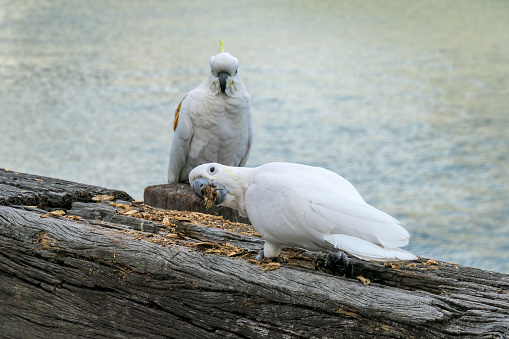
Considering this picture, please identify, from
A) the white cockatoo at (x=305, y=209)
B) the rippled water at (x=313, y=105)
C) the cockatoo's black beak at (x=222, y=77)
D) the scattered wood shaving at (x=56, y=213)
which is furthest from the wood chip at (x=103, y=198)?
the rippled water at (x=313, y=105)

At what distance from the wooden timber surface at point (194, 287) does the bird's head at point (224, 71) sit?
1.07m

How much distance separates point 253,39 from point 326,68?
2.31m

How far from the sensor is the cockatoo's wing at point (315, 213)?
55.6 inches

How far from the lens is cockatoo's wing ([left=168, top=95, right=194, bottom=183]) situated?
3096 mm

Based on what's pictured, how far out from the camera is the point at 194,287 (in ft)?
5.14

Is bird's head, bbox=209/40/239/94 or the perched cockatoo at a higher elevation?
bird's head, bbox=209/40/239/94

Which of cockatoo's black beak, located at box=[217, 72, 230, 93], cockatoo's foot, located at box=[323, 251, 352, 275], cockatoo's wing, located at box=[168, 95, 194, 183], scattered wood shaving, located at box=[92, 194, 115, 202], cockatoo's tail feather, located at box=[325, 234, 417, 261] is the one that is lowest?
cockatoo's foot, located at box=[323, 251, 352, 275]

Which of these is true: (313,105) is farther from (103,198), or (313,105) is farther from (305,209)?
(305,209)

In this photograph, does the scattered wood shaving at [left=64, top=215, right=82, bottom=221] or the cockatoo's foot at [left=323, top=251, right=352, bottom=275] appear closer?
the cockatoo's foot at [left=323, top=251, right=352, bottom=275]

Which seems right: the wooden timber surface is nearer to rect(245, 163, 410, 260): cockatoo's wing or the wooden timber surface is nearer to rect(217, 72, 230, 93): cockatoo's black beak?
rect(245, 163, 410, 260): cockatoo's wing

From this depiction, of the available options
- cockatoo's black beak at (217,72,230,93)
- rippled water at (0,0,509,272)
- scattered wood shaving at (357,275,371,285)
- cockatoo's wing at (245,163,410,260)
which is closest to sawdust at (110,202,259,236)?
cockatoo's wing at (245,163,410,260)

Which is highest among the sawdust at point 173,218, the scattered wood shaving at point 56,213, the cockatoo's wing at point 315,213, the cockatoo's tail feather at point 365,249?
the cockatoo's wing at point 315,213

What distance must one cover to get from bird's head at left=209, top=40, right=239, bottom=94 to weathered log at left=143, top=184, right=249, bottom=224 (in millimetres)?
574

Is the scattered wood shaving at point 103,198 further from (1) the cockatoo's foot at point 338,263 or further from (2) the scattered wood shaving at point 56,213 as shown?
(1) the cockatoo's foot at point 338,263
